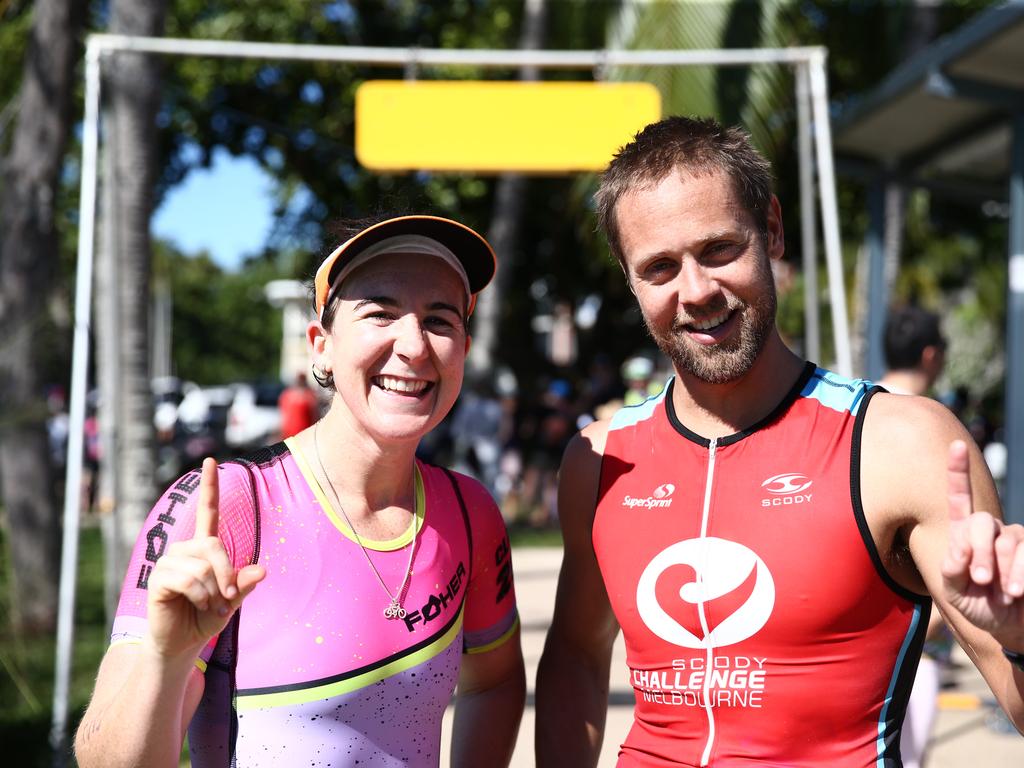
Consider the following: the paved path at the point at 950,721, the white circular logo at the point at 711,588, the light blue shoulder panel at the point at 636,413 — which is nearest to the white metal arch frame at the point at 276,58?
the paved path at the point at 950,721

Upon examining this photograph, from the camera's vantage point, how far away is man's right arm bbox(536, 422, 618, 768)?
8.79 ft

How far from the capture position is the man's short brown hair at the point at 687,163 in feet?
8.00

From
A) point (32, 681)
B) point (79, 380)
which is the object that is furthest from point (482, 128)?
point (32, 681)

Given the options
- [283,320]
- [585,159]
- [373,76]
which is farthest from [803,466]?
[283,320]

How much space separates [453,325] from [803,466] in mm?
804

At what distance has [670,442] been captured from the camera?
2.54 metres

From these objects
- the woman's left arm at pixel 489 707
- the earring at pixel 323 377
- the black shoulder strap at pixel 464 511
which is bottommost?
the woman's left arm at pixel 489 707

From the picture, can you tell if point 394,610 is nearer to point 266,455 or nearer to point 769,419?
point 266,455

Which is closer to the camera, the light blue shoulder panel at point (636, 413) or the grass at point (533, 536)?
the light blue shoulder panel at point (636, 413)

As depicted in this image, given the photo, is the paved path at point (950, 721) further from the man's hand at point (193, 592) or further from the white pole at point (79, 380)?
the man's hand at point (193, 592)

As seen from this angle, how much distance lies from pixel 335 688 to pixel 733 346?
1.09 metres

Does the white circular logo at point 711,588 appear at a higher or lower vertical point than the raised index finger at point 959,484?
lower

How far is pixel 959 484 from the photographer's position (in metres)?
1.88

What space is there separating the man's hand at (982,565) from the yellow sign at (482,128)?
198 inches
